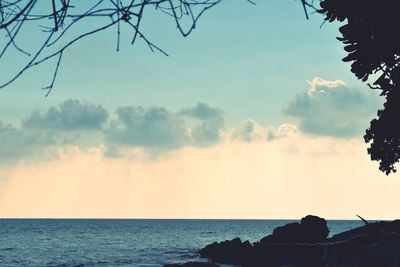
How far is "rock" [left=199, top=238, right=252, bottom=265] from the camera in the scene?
50.5 meters

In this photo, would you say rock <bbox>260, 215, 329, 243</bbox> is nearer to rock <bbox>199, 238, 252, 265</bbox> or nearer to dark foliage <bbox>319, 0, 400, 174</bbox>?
rock <bbox>199, 238, 252, 265</bbox>

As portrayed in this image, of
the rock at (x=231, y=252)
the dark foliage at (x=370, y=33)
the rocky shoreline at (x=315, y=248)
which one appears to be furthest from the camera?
the rock at (x=231, y=252)

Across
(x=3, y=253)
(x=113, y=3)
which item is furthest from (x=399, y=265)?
(x=3, y=253)

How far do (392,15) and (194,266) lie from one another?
96.3 feet

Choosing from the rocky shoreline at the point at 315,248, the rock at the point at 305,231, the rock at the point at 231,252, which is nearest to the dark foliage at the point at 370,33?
the rocky shoreline at the point at 315,248

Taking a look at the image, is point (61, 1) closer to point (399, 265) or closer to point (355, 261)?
point (399, 265)

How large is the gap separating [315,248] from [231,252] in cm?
3246

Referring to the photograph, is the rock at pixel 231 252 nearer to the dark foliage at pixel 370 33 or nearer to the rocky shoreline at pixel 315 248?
the rocky shoreline at pixel 315 248

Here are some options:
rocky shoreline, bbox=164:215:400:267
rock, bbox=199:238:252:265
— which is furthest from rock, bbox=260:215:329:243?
rock, bbox=199:238:252:265

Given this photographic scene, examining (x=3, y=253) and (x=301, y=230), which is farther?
(x=3, y=253)

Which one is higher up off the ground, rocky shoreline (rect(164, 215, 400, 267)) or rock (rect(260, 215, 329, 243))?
rock (rect(260, 215, 329, 243))

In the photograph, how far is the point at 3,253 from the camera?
2820 inches

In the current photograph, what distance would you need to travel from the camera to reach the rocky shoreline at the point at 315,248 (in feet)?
8.51

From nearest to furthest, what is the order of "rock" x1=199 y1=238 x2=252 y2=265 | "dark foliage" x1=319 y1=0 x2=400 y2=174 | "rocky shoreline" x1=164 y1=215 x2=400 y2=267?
"rocky shoreline" x1=164 y1=215 x2=400 y2=267
"dark foliage" x1=319 y1=0 x2=400 y2=174
"rock" x1=199 y1=238 x2=252 y2=265
